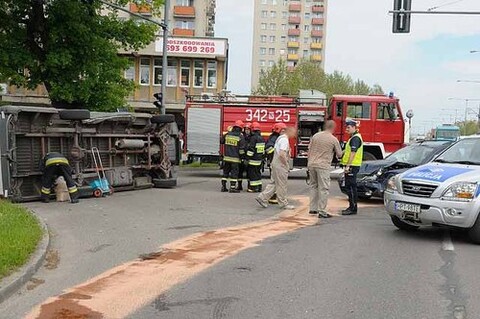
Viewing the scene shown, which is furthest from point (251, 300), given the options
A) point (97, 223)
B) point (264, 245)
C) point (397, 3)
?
point (397, 3)

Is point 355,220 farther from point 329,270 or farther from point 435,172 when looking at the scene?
point 329,270

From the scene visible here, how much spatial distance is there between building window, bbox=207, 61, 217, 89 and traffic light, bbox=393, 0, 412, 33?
1152 inches

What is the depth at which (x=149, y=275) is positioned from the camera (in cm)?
659

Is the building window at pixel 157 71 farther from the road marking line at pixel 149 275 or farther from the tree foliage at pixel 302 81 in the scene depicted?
the road marking line at pixel 149 275

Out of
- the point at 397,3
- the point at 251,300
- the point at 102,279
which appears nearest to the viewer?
the point at 251,300

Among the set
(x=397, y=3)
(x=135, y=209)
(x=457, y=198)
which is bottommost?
(x=135, y=209)

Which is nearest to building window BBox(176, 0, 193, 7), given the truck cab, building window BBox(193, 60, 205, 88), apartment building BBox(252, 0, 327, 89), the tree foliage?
the tree foliage

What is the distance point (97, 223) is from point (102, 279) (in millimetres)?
3531

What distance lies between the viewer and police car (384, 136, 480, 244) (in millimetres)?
8297

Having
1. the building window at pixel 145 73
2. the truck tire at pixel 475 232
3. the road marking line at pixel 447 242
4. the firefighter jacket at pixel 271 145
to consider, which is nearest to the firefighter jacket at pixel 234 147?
the firefighter jacket at pixel 271 145

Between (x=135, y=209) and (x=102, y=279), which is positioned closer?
(x=102, y=279)

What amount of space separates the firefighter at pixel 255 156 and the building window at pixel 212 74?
104 feet

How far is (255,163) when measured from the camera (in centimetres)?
1479

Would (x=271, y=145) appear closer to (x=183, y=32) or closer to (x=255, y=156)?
(x=255, y=156)
